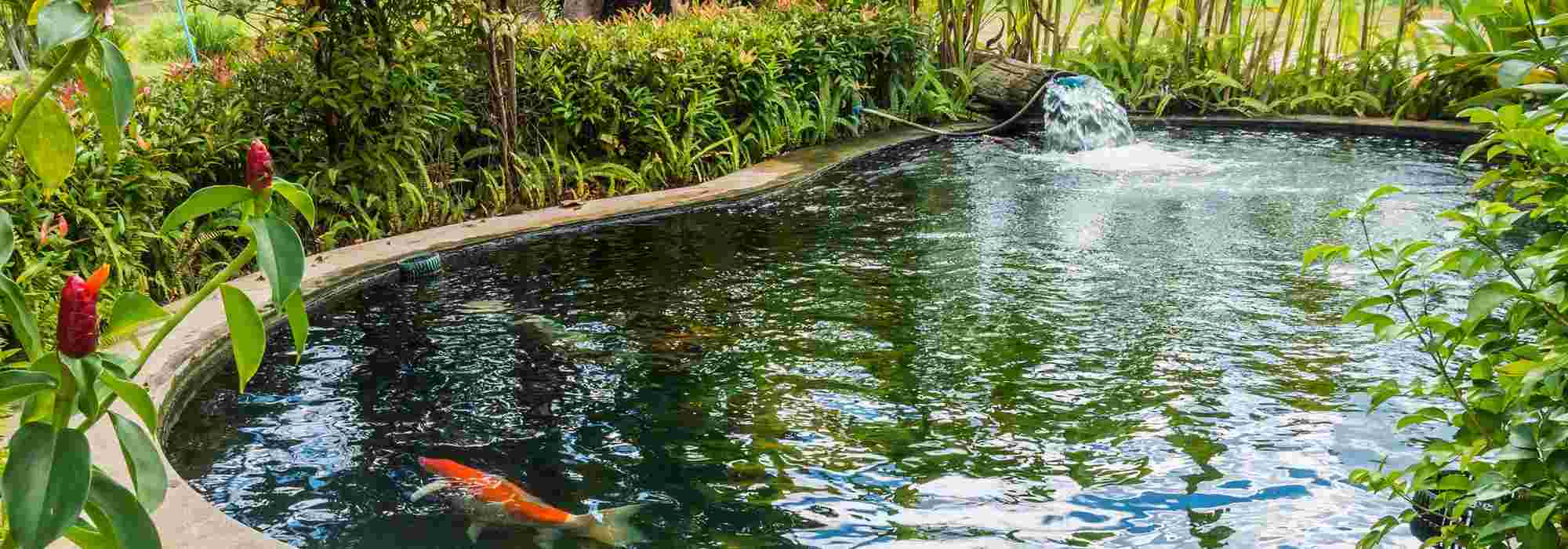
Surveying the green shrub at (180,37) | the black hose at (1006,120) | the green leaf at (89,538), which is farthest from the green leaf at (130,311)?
the green shrub at (180,37)

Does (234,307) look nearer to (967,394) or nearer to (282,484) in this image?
(282,484)

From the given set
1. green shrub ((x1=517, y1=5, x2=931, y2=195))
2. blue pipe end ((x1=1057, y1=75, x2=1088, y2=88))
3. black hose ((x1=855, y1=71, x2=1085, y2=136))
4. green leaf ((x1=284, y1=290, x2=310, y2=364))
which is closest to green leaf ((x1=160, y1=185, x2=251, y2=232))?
green leaf ((x1=284, y1=290, x2=310, y2=364))

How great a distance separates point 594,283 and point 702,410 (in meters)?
1.93

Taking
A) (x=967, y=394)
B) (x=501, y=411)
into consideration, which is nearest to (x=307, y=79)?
(x=501, y=411)

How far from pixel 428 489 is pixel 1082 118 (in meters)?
8.28

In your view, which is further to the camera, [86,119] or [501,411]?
[86,119]

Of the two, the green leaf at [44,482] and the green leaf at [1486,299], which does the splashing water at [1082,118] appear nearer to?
the green leaf at [1486,299]

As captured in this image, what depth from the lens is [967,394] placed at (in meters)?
4.47

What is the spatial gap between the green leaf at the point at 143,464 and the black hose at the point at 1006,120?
9.89 m

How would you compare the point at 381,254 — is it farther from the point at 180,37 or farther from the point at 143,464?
the point at 180,37

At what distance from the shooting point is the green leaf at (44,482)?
96cm

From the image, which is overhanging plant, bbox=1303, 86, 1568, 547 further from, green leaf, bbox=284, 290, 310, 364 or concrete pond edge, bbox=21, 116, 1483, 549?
concrete pond edge, bbox=21, 116, 1483, 549

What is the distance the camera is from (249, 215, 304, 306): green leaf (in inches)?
40.0

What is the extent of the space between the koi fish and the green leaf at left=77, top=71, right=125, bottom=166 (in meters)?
2.34
